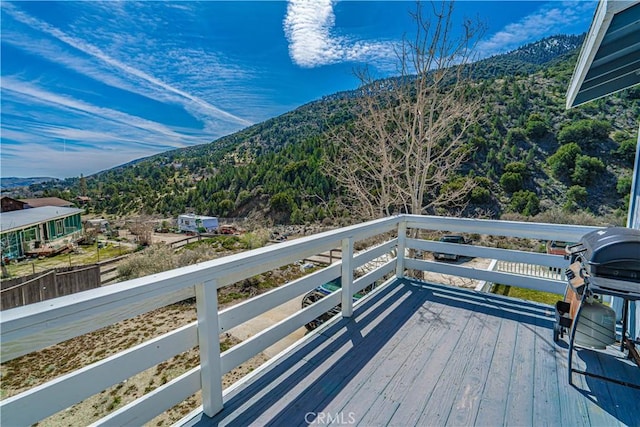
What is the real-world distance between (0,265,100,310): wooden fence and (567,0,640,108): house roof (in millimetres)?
9251

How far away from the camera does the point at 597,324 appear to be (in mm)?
2146

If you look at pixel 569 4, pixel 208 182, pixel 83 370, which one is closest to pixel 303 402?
pixel 83 370

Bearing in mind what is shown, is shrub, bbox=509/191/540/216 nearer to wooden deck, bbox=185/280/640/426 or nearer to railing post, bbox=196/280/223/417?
wooden deck, bbox=185/280/640/426

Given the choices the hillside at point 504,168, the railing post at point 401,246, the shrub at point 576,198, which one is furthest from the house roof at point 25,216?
the shrub at point 576,198

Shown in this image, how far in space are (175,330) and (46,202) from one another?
8094 mm

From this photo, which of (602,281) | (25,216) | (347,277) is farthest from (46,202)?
(602,281)

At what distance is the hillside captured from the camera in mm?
15489

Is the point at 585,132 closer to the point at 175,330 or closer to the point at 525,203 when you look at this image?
the point at 525,203

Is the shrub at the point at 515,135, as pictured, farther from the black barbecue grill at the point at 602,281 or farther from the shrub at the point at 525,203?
the black barbecue grill at the point at 602,281

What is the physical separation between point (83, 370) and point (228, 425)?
2.69 ft

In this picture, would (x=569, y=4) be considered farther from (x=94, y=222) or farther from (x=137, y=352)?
(x=94, y=222)

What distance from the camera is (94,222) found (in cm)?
1800

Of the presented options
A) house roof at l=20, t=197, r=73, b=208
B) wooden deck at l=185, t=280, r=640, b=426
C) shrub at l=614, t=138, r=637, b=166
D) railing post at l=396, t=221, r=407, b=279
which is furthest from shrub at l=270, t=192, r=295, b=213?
shrub at l=614, t=138, r=637, b=166

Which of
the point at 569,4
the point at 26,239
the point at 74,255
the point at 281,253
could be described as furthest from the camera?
the point at 74,255
